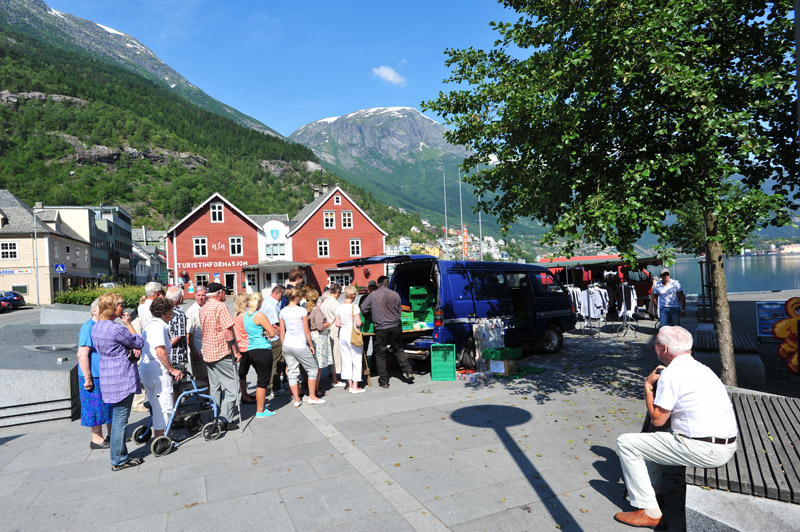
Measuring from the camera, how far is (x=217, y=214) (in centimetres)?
4784

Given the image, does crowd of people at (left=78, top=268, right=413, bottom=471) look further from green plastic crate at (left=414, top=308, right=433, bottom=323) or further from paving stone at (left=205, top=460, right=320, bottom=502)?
green plastic crate at (left=414, top=308, right=433, bottom=323)

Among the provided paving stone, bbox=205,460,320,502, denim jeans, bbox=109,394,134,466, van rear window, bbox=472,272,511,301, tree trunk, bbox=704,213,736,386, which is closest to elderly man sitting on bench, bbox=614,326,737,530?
paving stone, bbox=205,460,320,502

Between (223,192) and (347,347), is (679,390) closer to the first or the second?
(347,347)

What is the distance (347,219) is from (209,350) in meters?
45.5

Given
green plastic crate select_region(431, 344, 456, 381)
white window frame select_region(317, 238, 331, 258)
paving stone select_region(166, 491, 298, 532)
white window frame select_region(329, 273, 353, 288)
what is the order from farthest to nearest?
white window frame select_region(317, 238, 331, 258) → white window frame select_region(329, 273, 353, 288) → green plastic crate select_region(431, 344, 456, 381) → paving stone select_region(166, 491, 298, 532)

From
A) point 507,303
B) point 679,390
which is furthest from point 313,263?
point 679,390

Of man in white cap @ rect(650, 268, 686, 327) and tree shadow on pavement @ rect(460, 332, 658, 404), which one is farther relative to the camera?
man in white cap @ rect(650, 268, 686, 327)

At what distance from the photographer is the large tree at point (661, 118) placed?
5617mm

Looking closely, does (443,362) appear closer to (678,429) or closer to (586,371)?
(586,371)

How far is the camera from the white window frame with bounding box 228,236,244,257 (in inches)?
1902

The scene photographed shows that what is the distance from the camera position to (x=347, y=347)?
8.84 m

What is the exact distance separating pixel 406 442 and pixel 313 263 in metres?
44.9

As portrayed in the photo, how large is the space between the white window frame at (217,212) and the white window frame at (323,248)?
982 cm

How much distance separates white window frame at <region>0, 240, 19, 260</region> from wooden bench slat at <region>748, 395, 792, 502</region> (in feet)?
198
